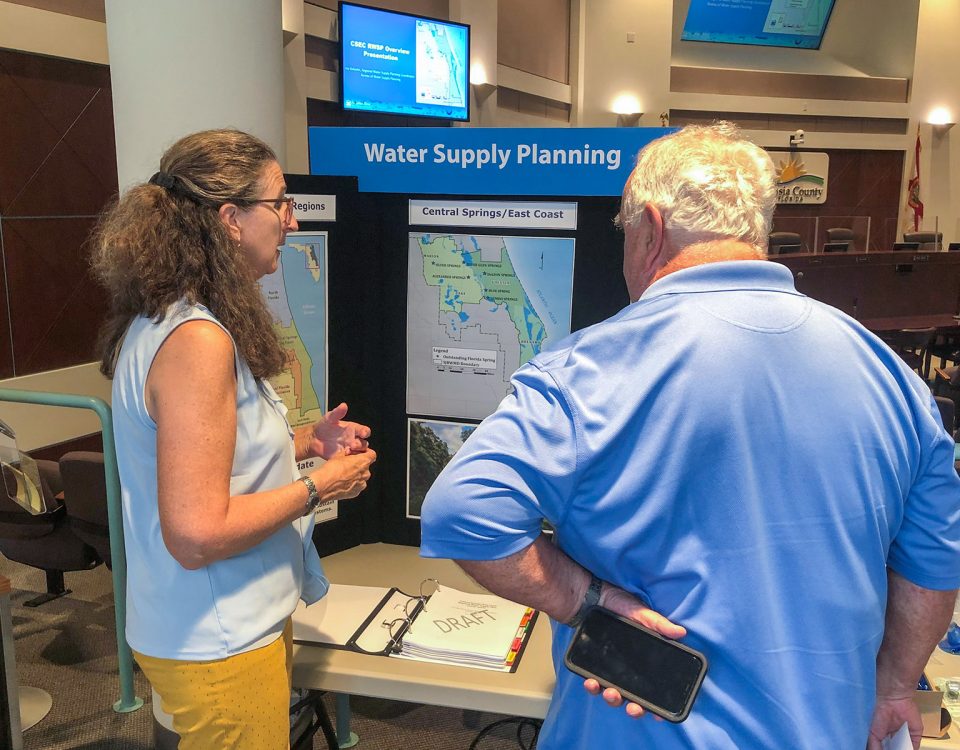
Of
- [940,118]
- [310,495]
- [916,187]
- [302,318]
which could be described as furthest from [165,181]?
[940,118]

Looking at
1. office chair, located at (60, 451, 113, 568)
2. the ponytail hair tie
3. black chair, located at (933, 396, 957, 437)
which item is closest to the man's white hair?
the ponytail hair tie

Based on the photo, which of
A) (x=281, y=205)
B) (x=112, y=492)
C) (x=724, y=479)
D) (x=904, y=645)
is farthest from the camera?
(x=112, y=492)

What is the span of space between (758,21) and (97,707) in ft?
40.9

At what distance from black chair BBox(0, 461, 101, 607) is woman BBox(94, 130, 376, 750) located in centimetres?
181

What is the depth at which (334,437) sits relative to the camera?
1.68m

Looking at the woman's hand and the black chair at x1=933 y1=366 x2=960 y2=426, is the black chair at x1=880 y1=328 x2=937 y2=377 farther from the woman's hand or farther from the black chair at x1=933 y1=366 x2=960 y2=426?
the woman's hand

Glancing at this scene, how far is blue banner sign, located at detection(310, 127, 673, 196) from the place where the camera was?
6.31ft

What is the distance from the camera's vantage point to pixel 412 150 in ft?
6.82

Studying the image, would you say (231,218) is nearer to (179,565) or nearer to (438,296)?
(179,565)

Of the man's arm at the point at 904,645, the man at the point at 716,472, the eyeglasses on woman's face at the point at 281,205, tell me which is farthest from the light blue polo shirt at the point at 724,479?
the eyeglasses on woman's face at the point at 281,205

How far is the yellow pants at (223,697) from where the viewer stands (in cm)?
130

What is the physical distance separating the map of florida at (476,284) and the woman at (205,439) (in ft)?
2.42

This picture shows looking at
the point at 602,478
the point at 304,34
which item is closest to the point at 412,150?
the point at 602,478

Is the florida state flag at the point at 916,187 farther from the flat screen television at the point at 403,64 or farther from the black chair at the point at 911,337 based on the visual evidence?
the flat screen television at the point at 403,64
